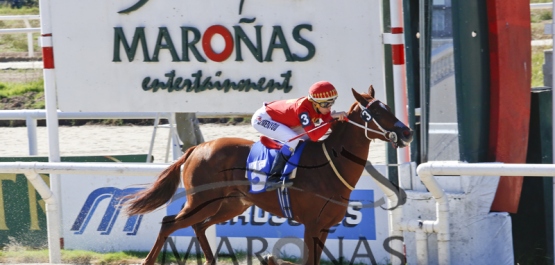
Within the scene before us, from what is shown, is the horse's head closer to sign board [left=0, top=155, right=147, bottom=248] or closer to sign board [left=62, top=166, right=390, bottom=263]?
sign board [left=62, top=166, right=390, bottom=263]

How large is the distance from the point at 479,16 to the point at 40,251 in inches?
158

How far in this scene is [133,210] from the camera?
21.0 feet

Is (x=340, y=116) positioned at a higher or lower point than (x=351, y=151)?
higher

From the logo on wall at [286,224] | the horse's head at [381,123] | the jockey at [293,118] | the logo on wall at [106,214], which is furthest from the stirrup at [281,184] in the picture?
the logo on wall at [106,214]

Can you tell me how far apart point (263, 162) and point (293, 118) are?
1.17 ft

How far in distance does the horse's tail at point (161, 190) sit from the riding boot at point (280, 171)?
0.75 m

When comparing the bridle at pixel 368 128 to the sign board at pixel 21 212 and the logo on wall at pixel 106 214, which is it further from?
the sign board at pixel 21 212

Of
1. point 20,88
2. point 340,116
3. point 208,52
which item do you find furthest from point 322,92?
point 20,88

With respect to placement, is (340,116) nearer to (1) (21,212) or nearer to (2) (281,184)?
(2) (281,184)

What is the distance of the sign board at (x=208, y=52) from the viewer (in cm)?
646

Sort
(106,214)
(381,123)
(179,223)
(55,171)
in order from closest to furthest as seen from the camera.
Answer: (381,123)
(179,223)
(55,171)
(106,214)

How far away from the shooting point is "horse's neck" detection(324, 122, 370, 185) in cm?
581

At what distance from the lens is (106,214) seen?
7.36m

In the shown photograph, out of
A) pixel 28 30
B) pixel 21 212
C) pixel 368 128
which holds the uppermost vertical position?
pixel 28 30
